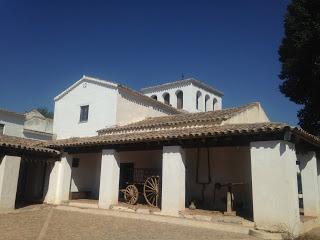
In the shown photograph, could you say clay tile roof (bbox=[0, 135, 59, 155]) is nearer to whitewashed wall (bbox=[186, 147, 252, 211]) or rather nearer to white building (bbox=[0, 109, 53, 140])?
whitewashed wall (bbox=[186, 147, 252, 211])

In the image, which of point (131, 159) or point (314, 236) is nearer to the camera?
point (314, 236)

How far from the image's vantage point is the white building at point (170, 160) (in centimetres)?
974

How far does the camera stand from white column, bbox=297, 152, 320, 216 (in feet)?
41.3

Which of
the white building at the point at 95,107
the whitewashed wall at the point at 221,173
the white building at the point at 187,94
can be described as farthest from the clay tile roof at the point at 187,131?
the white building at the point at 187,94

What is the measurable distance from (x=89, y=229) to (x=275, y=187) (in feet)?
19.4

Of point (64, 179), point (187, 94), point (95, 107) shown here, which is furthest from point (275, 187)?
point (187, 94)

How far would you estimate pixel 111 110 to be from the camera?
62.0 feet

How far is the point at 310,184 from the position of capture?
1280 cm

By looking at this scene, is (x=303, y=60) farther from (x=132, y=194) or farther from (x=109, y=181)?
(x=109, y=181)

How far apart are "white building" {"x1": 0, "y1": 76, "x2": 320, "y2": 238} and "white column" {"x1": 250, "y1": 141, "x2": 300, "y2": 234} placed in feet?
0.10

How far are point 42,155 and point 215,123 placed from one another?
28.6 ft

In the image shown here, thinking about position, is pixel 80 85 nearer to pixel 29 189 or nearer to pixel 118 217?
pixel 29 189

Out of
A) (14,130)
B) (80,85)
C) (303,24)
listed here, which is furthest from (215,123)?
(14,130)

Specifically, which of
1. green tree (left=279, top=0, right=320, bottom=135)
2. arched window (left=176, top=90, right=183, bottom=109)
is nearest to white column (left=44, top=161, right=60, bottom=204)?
green tree (left=279, top=0, right=320, bottom=135)
